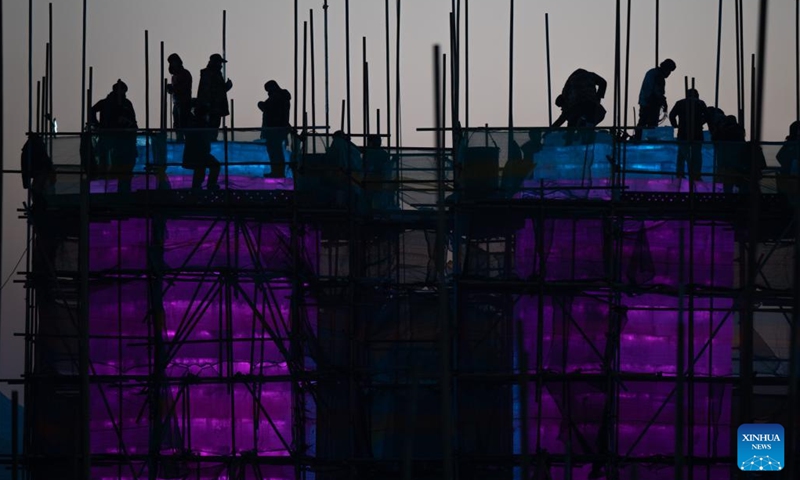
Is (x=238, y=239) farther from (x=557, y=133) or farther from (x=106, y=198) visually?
(x=557, y=133)

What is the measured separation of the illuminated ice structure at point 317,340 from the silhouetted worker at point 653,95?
2.16ft

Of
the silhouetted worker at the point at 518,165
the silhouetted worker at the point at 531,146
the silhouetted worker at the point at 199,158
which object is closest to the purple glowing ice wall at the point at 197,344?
the silhouetted worker at the point at 199,158

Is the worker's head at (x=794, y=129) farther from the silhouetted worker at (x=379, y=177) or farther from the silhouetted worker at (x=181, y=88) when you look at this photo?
the silhouetted worker at (x=181, y=88)

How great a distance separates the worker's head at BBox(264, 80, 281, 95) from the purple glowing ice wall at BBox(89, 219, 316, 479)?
1.76 meters

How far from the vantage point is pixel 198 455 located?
2159 cm

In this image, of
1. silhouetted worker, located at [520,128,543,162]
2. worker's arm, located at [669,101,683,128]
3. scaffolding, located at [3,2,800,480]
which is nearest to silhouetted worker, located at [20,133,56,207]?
scaffolding, located at [3,2,800,480]

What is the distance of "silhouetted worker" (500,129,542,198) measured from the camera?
71.9 ft

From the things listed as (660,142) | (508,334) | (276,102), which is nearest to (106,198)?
(276,102)

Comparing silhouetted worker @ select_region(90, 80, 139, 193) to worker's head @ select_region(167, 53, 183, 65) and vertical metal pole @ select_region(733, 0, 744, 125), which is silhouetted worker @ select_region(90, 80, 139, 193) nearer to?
worker's head @ select_region(167, 53, 183, 65)

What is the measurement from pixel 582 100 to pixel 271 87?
3.87m

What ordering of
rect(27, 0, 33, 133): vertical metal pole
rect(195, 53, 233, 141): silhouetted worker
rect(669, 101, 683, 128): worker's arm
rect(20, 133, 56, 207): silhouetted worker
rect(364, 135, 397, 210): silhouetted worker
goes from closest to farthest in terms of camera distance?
rect(195, 53, 233, 141): silhouetted worker, rect(20, 133, 56, 207): silhouetted worker, rect(669, 101, 683, 128): worker's arm, rect(364, 135, 397, 210): silhouetted worker, rect(27, 0, 33, 133): vertical metal pole

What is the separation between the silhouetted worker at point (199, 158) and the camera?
22000 mm

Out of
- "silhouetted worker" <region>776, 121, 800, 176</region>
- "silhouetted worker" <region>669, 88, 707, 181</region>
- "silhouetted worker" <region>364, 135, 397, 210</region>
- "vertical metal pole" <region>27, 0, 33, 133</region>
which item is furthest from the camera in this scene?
"vertical metal pole" <region>27, 0, 33, 133</region>

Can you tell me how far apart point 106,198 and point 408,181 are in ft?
12.2
